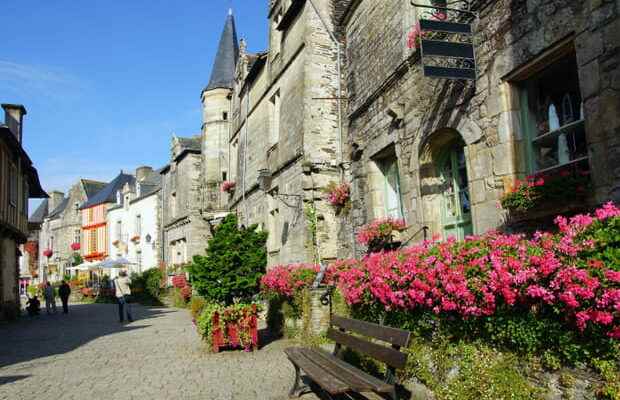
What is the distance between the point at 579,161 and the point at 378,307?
2.60 meters

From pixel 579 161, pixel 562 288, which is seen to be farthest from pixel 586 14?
pixel 562 288

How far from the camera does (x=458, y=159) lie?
7.42 meters

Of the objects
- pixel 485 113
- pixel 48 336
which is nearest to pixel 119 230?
pixel 48 336

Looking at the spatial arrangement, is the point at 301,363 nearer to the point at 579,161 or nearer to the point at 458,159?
the point at 579,161

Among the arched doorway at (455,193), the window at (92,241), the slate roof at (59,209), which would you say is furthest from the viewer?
the slate roof at (59,209)

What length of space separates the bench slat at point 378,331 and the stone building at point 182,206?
19077 mm

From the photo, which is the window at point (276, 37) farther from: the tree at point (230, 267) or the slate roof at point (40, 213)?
the slate roof at point (40, 213)

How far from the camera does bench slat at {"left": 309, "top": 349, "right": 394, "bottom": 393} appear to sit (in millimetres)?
3711

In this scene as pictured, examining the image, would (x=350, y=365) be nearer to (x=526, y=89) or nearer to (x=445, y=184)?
(x=526, y=89)

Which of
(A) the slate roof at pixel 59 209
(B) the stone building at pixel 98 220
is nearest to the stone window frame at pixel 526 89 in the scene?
(B) the stone building at pixel 98 220

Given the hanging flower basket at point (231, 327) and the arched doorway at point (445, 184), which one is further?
the hanging flower basket at point (231, 327)

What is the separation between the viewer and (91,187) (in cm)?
4919

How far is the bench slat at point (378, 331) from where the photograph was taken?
157 inches

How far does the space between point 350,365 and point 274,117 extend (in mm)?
11926
